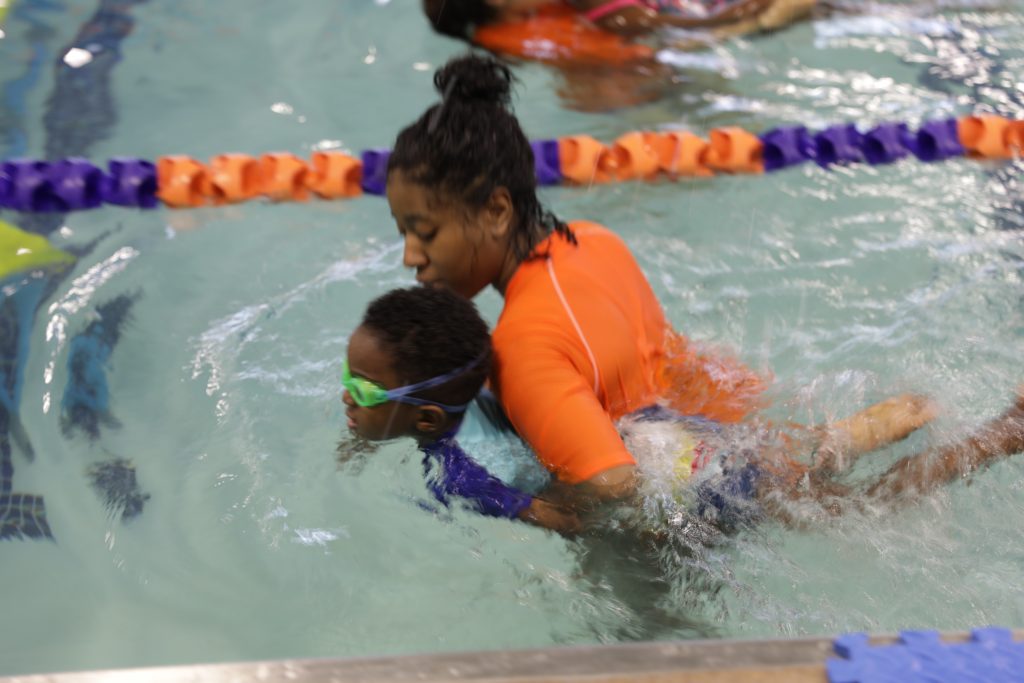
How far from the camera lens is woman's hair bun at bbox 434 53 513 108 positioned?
7.34 ft

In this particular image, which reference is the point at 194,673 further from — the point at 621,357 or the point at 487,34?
the point at 487,34

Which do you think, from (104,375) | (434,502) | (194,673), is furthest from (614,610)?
(104,375)

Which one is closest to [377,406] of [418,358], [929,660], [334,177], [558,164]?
[418,358]

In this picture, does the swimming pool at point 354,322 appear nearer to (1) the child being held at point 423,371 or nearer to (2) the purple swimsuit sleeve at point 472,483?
(2) the purple swimsuit sleeve at point 472,483

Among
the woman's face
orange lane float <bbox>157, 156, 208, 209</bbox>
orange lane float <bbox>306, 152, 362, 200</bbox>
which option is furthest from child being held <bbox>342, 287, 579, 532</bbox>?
orange lane float <bbox>157, 156, 208, 209</bbox>

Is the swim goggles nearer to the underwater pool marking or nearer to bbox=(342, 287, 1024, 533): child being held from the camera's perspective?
bbox=(342, 287, 1024, 533): child being held

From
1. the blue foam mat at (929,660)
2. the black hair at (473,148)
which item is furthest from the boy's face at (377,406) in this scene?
the blue foam mat at (929,660)

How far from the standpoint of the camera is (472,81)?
7.33 feet

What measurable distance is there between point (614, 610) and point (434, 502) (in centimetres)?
57

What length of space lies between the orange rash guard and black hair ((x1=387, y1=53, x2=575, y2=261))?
0.46 feet

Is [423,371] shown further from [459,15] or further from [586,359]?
[459,15]

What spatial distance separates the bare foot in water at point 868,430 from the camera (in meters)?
2.54

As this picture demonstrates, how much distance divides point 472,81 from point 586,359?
72cm

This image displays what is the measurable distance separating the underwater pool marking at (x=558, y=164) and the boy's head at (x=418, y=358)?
2.30 m
